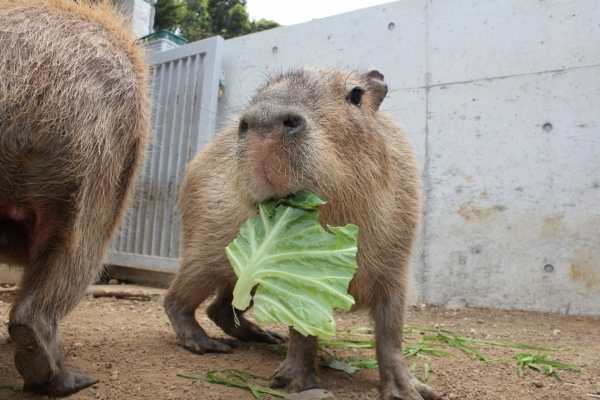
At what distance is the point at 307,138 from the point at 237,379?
3.66 feet

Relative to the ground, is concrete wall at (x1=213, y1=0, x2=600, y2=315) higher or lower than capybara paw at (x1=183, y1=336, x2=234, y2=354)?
higher

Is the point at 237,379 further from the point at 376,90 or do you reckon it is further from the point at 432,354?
the point at 376,90

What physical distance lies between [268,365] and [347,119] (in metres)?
1.30

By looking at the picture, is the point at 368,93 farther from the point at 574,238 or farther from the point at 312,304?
the point at 574,238

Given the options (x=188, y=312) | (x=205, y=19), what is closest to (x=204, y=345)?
(x=188, y=312)

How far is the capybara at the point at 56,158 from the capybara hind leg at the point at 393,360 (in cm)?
123

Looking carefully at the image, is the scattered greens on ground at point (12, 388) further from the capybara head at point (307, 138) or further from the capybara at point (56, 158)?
the capybara head at point (307, 138)

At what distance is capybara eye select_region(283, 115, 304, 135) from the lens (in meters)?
2.01

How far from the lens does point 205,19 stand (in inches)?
894

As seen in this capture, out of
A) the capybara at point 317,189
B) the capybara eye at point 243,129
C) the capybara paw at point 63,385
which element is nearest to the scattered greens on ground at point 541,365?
the capybara at point 317,189

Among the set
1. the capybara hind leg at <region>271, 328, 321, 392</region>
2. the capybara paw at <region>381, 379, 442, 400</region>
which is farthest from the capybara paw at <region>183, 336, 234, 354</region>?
the capybara paw at <region>381, 379, 442, 400</region>

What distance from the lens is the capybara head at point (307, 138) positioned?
2.01 m

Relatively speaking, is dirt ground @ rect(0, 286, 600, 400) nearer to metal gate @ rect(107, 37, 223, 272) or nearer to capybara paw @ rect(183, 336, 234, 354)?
capybara paw @ rect(183, 336, 234, 354)

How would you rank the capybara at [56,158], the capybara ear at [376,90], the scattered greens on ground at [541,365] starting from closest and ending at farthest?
the capybara at [56,158]
the scattered greens on ground at [541,365]
the capybara ear at [376,90]
